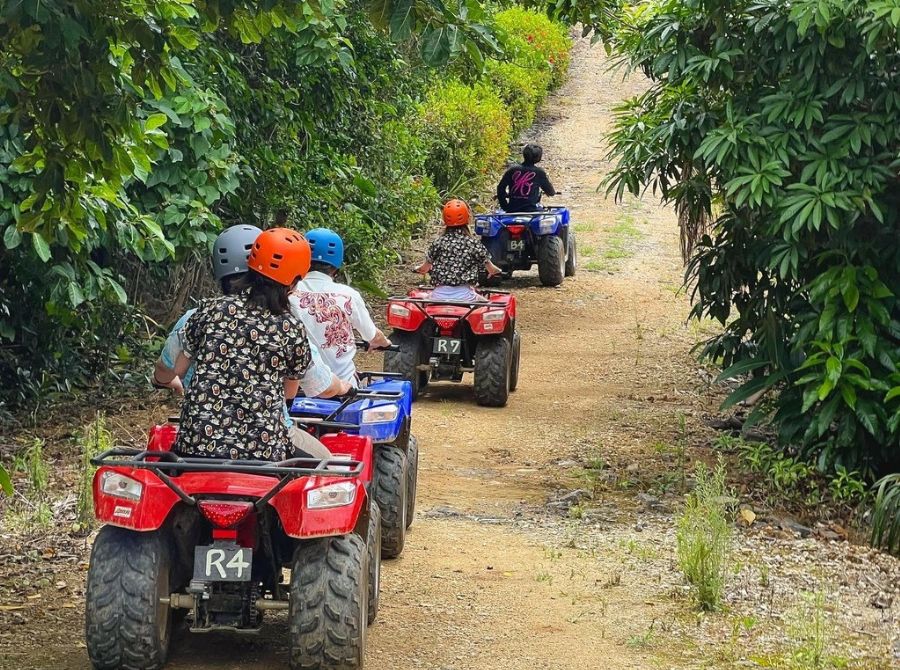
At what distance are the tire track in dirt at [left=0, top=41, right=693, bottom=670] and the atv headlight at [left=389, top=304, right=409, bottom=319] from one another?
0.81 meters

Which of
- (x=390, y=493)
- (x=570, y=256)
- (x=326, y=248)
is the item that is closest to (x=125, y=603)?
(x=390, y=493)

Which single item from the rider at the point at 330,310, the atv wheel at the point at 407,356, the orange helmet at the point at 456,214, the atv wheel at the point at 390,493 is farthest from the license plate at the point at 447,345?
the atv wheel at the point at 390,493

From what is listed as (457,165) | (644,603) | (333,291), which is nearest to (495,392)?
(333,291)

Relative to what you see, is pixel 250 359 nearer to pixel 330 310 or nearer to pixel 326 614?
pixel 326 614

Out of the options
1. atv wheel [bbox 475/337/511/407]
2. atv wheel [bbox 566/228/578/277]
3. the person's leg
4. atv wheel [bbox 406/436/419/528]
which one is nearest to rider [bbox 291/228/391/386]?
atv wheel [bbox 406/436/419/528]

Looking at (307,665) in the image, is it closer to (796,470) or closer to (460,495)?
(460,495)

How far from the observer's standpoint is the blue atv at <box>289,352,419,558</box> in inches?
258

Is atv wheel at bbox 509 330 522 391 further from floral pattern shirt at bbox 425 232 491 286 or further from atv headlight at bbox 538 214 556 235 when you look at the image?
atv headlight at bbox 538 214 556 235

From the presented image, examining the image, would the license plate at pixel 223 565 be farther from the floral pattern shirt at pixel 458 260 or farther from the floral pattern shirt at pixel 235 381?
the floral pattern shirt at pixel 458 260

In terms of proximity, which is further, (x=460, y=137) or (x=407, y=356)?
(x=460, y=137)

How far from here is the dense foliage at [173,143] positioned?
5.29m

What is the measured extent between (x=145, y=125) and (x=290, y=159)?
430cm

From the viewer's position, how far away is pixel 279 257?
512cm

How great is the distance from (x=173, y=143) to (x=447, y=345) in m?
3.09
